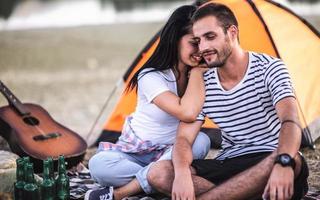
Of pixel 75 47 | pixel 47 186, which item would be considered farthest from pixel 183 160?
pixel 75 47

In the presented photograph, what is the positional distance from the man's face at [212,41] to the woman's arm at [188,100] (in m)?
0.21

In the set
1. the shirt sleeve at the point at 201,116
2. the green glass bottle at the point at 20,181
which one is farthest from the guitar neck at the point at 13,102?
the shirt sleeve at the point at 201,116

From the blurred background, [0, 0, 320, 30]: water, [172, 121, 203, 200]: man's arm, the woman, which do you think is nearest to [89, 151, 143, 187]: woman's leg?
the woman

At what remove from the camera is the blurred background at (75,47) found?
7.58 metres

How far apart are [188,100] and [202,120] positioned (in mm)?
153

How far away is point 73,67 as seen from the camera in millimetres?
10156

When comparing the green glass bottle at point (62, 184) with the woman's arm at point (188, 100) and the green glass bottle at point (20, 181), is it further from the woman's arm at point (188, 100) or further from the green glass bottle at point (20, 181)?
the woman's arm at point (188, 100)

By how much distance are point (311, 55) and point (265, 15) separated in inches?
19.8

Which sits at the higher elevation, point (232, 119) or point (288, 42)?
point (288, 42)

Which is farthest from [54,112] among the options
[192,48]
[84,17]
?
[84,17]

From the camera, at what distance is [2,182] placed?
3.35 meters

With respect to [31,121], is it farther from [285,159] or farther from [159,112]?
[285,159]

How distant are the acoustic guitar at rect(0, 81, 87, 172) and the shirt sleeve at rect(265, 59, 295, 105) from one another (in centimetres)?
178

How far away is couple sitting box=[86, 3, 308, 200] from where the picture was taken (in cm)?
303
